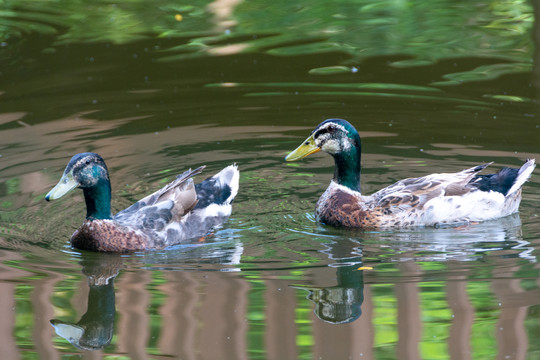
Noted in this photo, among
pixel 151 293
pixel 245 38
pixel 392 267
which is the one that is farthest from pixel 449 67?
pixel 151 293

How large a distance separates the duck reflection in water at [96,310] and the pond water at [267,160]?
0.02m

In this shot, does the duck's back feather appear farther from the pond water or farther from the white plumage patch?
the white plumage patch

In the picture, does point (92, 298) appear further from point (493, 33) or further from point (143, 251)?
point (493, 33)

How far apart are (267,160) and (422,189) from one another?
238 centimetres

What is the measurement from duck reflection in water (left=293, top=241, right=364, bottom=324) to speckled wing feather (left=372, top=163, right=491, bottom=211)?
107cm

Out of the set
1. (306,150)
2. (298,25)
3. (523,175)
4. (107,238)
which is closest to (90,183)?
(107,238)

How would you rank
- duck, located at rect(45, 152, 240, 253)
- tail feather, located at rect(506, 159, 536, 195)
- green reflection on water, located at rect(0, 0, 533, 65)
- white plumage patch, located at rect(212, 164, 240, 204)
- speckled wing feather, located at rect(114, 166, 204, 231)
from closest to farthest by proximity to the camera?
duck, located at rect(45, 152, 240, 253) → speckled wing feather, located at rect(114, 166, 204, 231) → tail feather, located at rect(506, 159, 536, 195) → white plumage patch, located at rect(212, 164, 240, 204) → green reflection on water, located at rect(0, 0, 533, 65)

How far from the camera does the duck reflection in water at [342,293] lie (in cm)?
826

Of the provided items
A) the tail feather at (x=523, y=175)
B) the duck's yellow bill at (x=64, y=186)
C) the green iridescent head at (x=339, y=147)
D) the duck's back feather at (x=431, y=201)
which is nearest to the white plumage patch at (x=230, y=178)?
the green iridescent head at (x=339, y=147)

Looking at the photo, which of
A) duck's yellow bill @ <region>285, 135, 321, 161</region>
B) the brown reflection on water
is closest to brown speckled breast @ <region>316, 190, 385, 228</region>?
duck's yellow bill @ <region>285, 135, 321, 161</region>

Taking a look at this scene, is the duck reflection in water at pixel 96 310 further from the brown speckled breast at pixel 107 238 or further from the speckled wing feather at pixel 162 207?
the speckled wing feather at pixel 162 207

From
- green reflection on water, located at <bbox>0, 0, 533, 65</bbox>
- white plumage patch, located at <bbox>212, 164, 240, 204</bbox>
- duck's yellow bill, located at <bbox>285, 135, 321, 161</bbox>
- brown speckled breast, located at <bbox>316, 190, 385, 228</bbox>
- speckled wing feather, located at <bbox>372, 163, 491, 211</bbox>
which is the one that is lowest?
brown speckled breast, located at <bbox>316, 190, 385, 228</bbox>

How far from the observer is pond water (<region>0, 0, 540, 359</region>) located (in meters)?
7.97

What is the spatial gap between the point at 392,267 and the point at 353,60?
7.39m
